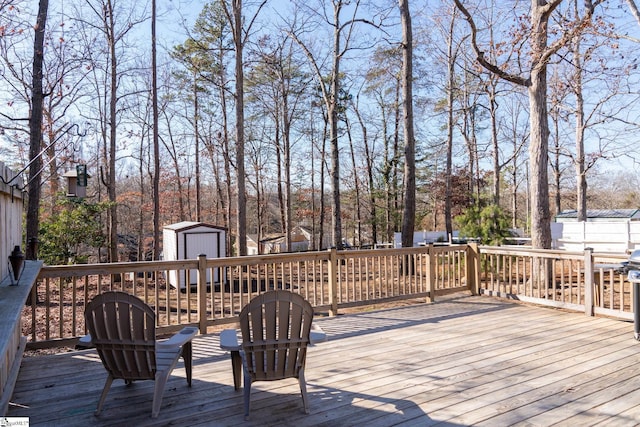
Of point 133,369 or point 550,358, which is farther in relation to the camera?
point 550,358

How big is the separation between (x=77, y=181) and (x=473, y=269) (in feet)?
19.8

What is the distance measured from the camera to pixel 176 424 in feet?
8.41

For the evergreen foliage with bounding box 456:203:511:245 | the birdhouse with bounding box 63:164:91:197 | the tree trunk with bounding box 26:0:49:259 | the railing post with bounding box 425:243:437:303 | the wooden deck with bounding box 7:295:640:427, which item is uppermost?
the tree trunk with bounding box 26:0:49:259

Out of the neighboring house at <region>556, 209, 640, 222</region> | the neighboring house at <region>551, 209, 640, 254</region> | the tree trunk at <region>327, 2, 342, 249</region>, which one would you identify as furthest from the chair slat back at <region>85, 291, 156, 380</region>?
the neighboring house at <region>556, 209, 640, 222</region>

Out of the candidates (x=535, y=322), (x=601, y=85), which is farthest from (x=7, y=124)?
(x=601, y=85)

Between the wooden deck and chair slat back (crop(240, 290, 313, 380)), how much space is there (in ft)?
0.94

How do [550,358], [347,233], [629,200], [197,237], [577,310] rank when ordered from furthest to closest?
[629,200], [347,233], [197,237], [577,310], [550,358]

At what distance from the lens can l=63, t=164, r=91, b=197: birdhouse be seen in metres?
5.24

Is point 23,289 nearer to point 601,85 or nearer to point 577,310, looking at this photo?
point 577,310

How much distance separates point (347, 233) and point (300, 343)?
26.7 meters

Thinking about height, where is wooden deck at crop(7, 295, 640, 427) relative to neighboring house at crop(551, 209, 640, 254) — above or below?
below

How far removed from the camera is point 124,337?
2.72 meters

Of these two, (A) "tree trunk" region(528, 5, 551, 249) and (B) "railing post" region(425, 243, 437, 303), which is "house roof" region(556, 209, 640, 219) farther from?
(B) "railing post" region(425, 243, 437, 303)

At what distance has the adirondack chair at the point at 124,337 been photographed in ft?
8.86
